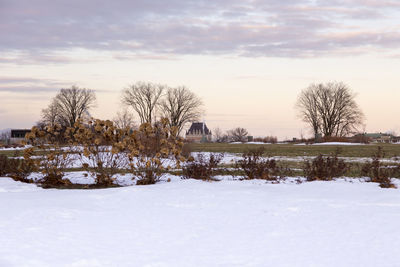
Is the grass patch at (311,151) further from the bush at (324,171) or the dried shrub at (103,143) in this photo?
the dried shrub at (103,143)

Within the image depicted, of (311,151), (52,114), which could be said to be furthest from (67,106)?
(311,151)

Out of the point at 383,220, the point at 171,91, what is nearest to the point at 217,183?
the point at 383,220

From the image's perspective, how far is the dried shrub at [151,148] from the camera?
9914 mm

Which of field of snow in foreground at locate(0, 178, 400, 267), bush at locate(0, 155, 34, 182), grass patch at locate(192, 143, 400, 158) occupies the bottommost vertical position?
field of snow in foreground at locate(0, 178, 400, 267)

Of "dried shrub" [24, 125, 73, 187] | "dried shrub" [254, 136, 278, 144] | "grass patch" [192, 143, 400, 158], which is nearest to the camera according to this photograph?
"dried shrub" [24, 125, 73, 187]

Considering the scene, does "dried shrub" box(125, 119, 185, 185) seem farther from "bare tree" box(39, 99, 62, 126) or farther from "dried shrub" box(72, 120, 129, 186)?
"bare tree" box(39, 99, 62, 126)

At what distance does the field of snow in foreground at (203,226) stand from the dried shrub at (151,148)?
82 centimetres

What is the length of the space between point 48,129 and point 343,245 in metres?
7.47

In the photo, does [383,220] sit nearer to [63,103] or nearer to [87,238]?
[87,238]

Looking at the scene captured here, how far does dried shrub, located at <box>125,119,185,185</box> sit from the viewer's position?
9.91 m

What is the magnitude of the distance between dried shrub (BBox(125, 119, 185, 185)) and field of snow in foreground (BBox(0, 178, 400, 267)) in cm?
82

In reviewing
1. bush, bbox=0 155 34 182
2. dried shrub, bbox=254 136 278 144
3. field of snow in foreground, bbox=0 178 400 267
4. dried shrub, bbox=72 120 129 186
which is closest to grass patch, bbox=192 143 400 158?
bush, bbox=0 155 34 182

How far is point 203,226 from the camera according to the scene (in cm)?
629

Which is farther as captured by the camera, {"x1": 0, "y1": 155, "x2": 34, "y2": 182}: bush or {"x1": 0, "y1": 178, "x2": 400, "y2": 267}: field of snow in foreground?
{"x1": 0, "y1": 155, "x2": 34, "y2": 182}: bush
